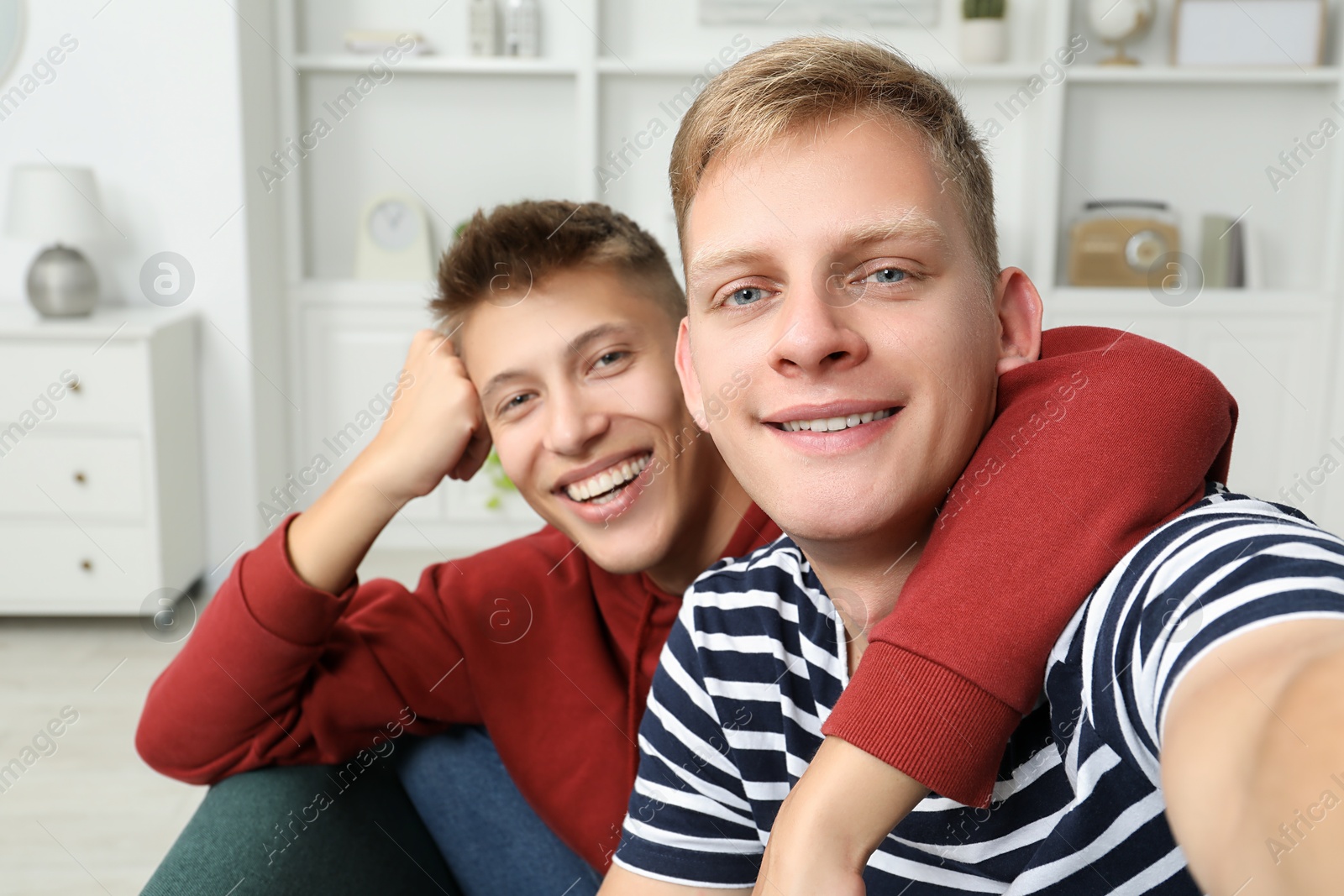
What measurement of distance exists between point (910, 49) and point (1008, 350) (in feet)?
10.2

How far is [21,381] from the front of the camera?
9.48 feet

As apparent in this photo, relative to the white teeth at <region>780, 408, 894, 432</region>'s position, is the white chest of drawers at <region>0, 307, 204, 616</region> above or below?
below

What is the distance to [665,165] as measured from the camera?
3703 millimetres

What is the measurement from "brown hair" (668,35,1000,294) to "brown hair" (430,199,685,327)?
1.19 feet

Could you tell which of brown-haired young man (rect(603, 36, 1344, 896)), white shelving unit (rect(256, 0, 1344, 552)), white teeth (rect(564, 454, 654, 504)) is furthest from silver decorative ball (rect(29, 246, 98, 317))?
brown-haired young man (rect(603, 36, 1344, 896))

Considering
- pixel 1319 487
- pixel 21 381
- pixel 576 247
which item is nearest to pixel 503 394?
pixel 576 247

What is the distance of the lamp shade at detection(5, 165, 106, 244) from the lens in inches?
118

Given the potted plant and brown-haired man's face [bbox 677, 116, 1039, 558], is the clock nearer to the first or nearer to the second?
the potted plant

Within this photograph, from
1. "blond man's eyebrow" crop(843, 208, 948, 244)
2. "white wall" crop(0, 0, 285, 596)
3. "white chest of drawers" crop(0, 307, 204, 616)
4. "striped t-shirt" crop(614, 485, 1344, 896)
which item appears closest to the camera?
"striped t-shirt" crop(614, 485, 1344, 896)

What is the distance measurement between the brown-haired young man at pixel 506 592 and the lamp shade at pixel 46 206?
2251 mm

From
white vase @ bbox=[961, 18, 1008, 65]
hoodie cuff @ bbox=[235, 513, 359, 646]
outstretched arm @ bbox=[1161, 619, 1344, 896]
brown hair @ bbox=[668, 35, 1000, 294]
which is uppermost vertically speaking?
Result: white vase @ bbox=[961, 18, 1008, 65]

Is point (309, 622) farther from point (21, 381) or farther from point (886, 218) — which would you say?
point (21, 381)

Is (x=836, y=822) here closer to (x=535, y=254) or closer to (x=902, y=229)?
(x=902, y=229)

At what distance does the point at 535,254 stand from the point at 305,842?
0.66m
